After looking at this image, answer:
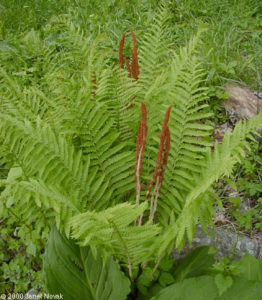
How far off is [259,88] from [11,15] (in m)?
3.13

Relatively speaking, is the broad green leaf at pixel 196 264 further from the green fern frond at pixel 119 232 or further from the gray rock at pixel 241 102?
the gray rock at pixel 241 102

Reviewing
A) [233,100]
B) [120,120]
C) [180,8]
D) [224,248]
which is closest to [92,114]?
[120,120]

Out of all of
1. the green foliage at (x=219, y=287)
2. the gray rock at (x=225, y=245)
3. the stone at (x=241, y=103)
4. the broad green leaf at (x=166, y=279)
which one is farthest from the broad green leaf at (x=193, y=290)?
→ the stone at (x=241, y=103)

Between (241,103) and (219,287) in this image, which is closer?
(219,287)

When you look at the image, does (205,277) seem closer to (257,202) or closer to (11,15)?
(257,202)

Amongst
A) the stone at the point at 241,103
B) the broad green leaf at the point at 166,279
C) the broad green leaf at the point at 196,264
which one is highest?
the stone at the point at 241,103

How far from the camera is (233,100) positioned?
2840 mm

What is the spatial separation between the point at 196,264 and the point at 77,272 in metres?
0.61

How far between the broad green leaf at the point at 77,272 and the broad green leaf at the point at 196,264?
362 millimetres

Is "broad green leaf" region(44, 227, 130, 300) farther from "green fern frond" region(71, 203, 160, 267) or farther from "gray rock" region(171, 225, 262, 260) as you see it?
"gray rock" region(171, 225, 262, 260)

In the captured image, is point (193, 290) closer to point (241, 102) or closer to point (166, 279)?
point (166, 279)

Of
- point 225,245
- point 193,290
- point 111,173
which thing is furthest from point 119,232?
point 225,245

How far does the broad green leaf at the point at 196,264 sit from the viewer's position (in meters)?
1.71

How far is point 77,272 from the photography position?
1680 mm
